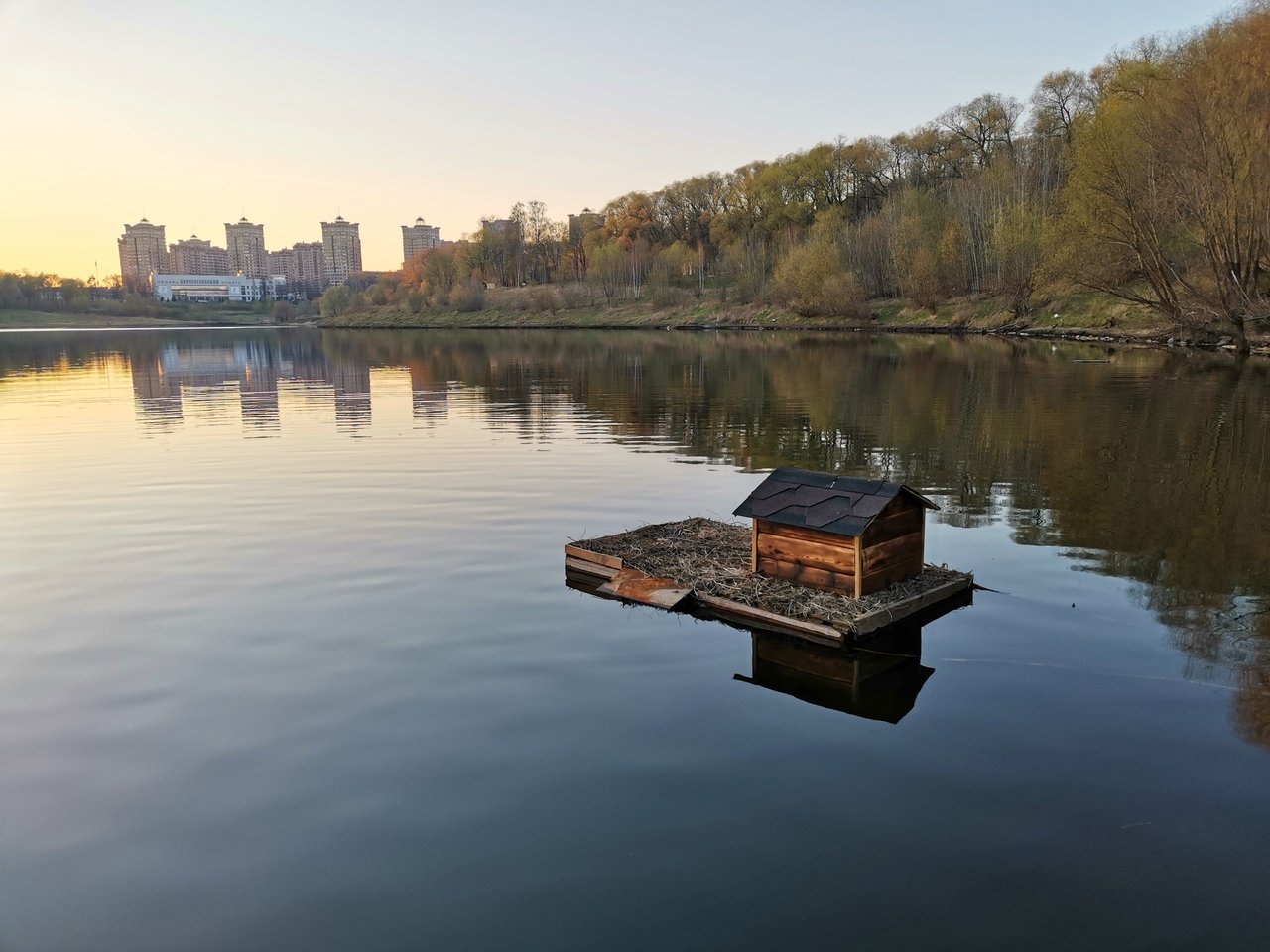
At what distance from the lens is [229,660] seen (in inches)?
452

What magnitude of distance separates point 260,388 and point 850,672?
47.9 meters

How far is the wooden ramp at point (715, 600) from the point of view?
11703mm

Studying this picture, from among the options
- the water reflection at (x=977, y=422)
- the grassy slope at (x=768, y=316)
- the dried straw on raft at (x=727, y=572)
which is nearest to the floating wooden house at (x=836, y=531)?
the dried straw on raft at (x=727, y=572)

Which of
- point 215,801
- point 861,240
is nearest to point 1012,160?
point 861,240

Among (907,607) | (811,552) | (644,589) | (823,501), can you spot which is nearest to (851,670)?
(907,607)

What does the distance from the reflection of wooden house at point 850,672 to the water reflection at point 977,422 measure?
3.49 metres

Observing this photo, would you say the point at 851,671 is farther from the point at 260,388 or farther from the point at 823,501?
the point at 260,388

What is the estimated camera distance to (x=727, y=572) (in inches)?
542

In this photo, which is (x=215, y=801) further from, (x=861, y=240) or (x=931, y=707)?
(x=861, y=240)

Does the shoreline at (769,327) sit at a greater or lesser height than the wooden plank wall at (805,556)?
greater

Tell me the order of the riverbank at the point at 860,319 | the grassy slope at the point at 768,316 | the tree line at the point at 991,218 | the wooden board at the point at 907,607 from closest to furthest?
the wooden board at the point at 907,607
the tree line at the point at 991,218
the riverbank at the point at 860,319
the grassy slope at the point at 768,316

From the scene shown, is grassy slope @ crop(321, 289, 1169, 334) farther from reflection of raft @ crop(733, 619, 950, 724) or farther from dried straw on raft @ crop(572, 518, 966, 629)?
reflection of raft @ crop(733, 619, 950, 724)

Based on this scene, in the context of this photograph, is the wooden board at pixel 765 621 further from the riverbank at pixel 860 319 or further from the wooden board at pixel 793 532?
the riverbank at pixel 860 319

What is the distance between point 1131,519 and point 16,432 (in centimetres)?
3698
